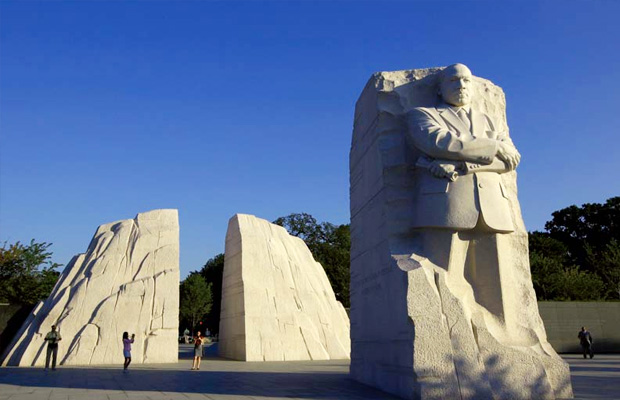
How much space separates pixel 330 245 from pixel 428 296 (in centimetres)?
3587

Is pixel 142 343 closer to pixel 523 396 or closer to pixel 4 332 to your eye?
pixel 4 332

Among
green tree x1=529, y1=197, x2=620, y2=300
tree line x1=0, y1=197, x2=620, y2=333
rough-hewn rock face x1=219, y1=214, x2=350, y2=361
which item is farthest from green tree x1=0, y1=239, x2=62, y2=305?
green tree x1=529, y1=197, x2=620, y2=300

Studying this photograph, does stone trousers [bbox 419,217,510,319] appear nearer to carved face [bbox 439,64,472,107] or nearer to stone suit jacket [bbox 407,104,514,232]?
stone suit jacket [bbox 407,104,514,232]

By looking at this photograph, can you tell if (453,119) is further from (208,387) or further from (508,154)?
(208,387)

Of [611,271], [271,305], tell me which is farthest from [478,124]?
[611,271]

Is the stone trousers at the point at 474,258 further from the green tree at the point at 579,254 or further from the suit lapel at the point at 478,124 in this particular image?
the green tree at the point at 579,254

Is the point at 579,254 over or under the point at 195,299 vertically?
over

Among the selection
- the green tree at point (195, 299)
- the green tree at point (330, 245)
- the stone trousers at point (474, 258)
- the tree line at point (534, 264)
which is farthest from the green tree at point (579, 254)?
the stone trousers at point (474, 258)

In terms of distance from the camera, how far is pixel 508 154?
736 cm

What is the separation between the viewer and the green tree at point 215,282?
44.7 m

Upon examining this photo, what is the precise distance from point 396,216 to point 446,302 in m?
1.45

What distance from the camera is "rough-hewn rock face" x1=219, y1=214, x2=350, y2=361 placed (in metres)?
16.5

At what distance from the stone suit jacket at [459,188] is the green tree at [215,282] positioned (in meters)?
37.9

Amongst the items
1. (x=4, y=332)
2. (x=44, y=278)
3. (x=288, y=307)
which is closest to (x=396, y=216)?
(x=288, y=307)
